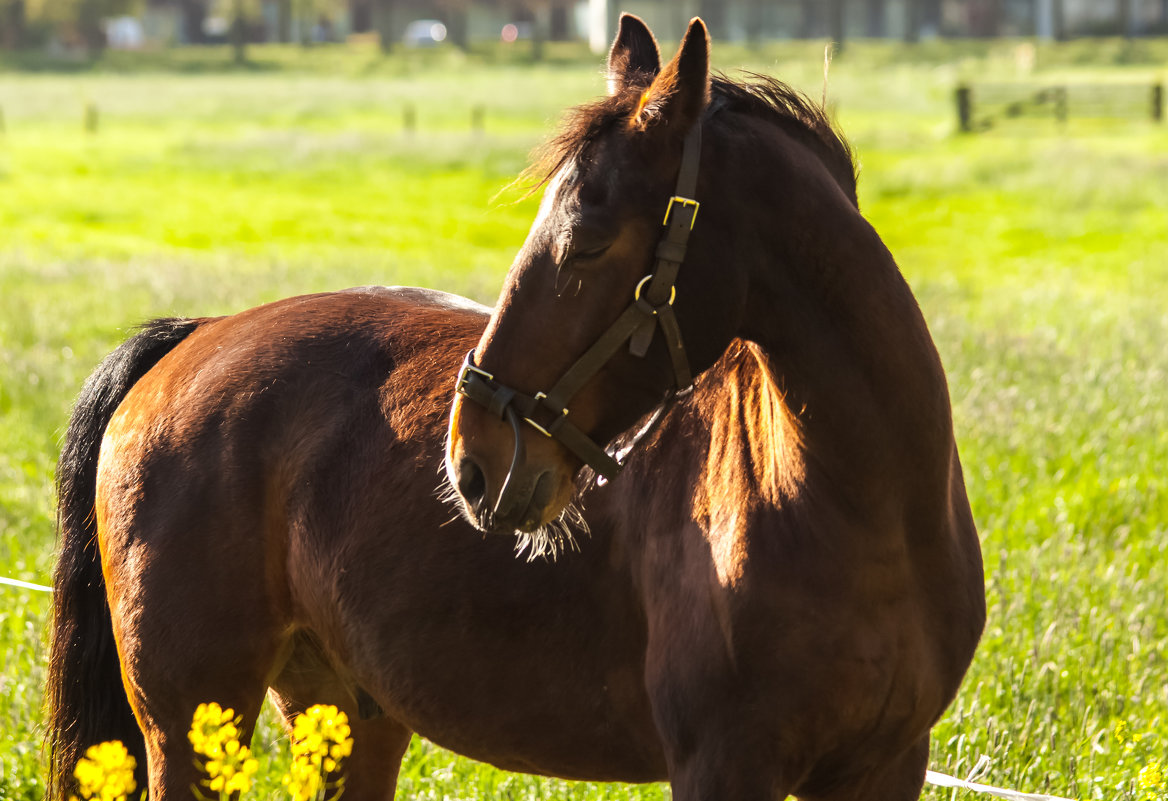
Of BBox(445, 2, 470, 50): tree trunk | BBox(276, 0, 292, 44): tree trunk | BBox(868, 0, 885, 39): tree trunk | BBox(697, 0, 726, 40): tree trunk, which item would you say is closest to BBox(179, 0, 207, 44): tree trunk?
BBox(276, 0, 292, 44): tree trunk

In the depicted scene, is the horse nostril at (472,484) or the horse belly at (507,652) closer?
the horse nostril at (472,484)

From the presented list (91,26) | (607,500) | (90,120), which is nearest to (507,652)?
(607,500)

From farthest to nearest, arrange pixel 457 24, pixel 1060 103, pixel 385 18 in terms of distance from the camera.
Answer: pixel 385 18, pixel 457 24, pixel 1060 103

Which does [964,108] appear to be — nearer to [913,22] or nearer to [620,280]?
[620,280]

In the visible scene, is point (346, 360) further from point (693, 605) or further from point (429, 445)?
point (693, 605)

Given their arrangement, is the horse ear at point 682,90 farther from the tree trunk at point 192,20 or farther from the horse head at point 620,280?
the tree trunk at point 192,20

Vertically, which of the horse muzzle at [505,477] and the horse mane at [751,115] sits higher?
the horse mane at [751,115]

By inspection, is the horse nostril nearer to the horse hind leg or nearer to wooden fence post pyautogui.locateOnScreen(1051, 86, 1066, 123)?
the horse hind leg

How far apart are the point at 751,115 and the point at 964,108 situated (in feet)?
106

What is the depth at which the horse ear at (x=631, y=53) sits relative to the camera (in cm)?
257

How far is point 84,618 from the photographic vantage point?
3.53m

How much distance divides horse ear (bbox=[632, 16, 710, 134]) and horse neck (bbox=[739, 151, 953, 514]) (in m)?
0.24

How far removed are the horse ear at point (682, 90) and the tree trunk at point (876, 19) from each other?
3068 inches

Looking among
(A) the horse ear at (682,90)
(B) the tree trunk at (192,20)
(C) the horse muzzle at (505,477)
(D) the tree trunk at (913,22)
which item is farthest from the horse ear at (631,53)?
(B) the tree trunk at (192,20)
